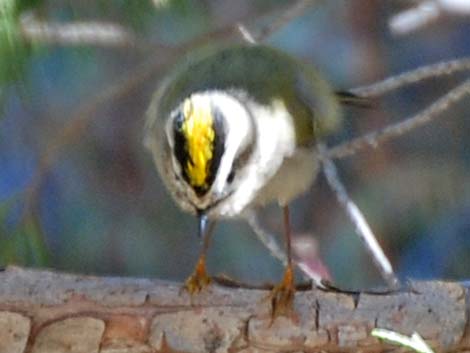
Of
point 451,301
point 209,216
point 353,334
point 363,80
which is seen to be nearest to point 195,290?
point 209,216

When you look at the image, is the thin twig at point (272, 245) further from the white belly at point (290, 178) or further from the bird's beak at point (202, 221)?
the bird's beak at point (202, 221)

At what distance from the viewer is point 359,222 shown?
2551 mm

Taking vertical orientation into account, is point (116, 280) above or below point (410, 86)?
below

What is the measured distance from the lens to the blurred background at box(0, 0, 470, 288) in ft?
8.42

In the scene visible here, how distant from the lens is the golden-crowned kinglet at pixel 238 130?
172 centimetres

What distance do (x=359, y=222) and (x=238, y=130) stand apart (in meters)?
0.80

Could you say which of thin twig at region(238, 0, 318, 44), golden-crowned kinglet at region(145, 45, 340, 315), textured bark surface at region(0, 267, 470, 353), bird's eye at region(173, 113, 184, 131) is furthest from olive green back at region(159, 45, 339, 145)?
thin twig at region(238, 0, 318, 44)

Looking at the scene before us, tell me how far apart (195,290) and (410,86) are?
1.19 meters

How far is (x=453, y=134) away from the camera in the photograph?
9.51ft

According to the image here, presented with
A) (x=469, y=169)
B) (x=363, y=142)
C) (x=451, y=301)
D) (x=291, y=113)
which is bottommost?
(x=451, y=301)

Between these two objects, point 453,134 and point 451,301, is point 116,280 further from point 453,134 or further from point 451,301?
point 453,134

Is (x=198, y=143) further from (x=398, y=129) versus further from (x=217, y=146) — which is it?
(x=398, y=129)

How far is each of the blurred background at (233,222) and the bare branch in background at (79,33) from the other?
0.01m

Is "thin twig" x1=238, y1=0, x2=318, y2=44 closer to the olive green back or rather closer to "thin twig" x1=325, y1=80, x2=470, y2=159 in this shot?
"thin twig" x1=325, y1=80, x2=470, y2=159
